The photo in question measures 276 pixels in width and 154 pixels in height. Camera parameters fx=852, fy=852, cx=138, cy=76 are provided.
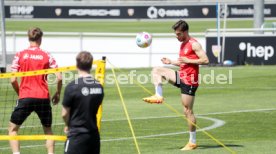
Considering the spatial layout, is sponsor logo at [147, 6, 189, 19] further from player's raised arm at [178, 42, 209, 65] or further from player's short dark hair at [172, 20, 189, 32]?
player's short dark hair at [172, 20, 189, 32]

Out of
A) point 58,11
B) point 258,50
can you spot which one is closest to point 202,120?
point 258,50

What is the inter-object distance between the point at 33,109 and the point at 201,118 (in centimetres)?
739

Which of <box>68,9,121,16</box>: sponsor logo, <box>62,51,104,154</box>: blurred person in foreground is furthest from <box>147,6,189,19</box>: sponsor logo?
<box>62,51,104,154</box>: blurred person in foreground

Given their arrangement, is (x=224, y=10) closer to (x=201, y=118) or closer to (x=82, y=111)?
(x=201, y=118)

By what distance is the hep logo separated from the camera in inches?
1332

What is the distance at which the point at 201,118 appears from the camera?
20125mm

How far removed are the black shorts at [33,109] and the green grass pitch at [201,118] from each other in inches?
76.9

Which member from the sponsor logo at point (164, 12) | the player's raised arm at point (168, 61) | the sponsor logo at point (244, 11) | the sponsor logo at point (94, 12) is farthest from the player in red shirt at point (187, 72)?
the sponsor logo at point (94, 12)

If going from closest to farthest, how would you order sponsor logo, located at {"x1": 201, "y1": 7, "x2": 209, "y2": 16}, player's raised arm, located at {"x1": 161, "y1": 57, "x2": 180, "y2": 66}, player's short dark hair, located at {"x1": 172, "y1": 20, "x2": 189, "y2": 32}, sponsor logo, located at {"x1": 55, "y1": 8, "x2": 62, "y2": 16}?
player's raised arm, located at {"x1": 161, "y1": 57, "x2": 180, "y2": 66}, player's short dark hair, located at {"x1": 172, "y1": 20, "x2": 189, "y2": 32}, sponsor logo, located at {"x1": 201, "y1": 7, "x2": 209, "y2": 16}, sponsor logo, located at {"x1": 55, "y1": 8, "x2": 62, "y2": 16}

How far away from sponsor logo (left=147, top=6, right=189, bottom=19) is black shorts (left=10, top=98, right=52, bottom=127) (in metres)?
54.2

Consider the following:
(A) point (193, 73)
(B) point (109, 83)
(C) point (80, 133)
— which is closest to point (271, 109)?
(A) point (193, 73)

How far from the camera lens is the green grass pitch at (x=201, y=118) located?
15.9 m

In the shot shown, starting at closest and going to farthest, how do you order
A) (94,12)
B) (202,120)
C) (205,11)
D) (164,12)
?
(202,120) < (205,11) < (164,12) < (94,12)

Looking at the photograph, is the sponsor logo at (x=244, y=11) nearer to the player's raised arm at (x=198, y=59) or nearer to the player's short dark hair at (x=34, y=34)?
the player's raised arm at (x=198, y=59)
